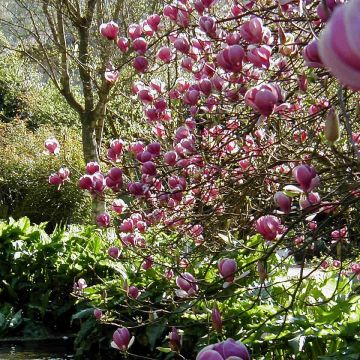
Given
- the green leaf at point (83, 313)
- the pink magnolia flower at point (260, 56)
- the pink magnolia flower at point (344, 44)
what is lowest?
the pink magnolia flower at point (344, 44)

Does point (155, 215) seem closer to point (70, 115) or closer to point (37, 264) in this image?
point (37, 264)

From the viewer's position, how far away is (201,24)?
2090 millimetres

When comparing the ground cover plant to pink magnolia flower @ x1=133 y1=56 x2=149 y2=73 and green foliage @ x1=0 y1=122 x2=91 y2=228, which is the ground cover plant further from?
green foliage @ x1=0 y1=122 x2=91 y2=228

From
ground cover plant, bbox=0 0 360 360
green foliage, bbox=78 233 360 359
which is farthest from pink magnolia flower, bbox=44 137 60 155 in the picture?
green foliage, bbox=78 233 360 359

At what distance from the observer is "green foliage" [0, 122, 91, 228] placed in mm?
11961

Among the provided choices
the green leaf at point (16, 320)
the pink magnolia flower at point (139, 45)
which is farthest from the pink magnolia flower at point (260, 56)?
the green leaf at point (16, 320)

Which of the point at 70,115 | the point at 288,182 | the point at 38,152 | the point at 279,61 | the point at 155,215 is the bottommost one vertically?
the point at 288,182

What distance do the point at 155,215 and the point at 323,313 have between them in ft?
2.83

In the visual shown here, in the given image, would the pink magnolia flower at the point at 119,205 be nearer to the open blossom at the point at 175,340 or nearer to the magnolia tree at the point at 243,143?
the magnolia tree at the point at 243,143

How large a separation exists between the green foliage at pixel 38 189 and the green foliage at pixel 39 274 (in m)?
5.09

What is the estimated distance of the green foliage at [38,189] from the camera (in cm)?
1196

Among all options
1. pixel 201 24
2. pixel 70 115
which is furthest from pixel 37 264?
pixel 70 115

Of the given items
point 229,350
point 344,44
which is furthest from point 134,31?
point 344,44

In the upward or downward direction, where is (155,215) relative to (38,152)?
downward
